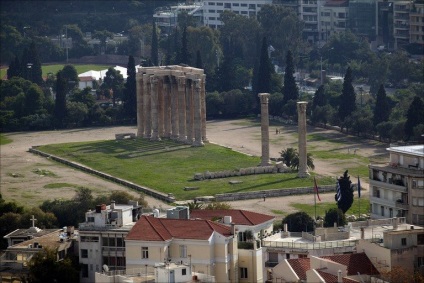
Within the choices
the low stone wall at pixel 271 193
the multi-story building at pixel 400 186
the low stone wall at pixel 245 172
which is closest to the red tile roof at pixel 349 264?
the multi-story building at pixel 400 186

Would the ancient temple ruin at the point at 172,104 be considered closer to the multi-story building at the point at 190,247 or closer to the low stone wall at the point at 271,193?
the low stone wall at the point at 271,193

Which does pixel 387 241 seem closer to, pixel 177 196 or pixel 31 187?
pixel 177 196

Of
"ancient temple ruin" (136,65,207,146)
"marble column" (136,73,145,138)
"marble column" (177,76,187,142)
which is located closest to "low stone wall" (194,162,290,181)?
"ancient temple ruin" (136,65,207,146)

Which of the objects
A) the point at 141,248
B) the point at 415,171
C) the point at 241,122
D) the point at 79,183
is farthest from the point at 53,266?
the point at 241,122

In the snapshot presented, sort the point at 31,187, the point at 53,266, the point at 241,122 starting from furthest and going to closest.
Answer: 1. the point at 241,122
2. the point at 31,187
3. the point at 53,266

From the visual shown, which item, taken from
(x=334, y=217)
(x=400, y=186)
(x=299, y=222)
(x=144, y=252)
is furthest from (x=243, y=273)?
(x=334, y=217)

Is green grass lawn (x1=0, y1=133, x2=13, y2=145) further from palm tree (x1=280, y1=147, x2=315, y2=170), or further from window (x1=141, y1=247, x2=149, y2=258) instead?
window (x1=141, y1=247, x2=149, y2=258)
